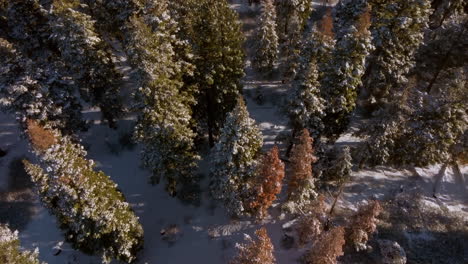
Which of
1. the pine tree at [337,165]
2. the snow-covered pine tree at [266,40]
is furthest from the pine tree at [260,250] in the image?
the snow-covered pine tree at [266,40]

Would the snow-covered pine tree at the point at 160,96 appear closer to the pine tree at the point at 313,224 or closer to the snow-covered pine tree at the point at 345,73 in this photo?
the pine tree at the point at 313,224

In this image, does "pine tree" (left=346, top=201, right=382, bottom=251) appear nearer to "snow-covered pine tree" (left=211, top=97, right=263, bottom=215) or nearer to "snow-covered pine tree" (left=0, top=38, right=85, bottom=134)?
"snow-covered pine tree" (left=211, top=97, right=263, bottom=215)

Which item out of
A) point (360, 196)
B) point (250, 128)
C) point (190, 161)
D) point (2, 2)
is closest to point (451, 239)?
point (360, 196)

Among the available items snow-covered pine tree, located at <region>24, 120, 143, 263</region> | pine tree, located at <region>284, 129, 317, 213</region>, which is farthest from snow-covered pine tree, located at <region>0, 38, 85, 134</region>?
pine tree, located at <region>284, 129, 317, 213</region>

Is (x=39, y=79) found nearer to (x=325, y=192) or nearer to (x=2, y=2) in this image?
(x=2, y=2)

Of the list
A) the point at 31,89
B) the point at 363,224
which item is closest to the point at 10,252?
the point at 31,89

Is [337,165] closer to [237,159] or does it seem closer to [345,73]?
[345,73]

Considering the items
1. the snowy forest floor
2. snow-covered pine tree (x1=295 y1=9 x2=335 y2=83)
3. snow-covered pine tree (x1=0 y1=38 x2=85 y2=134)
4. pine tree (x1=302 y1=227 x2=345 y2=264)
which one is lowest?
the snowy forest floor
